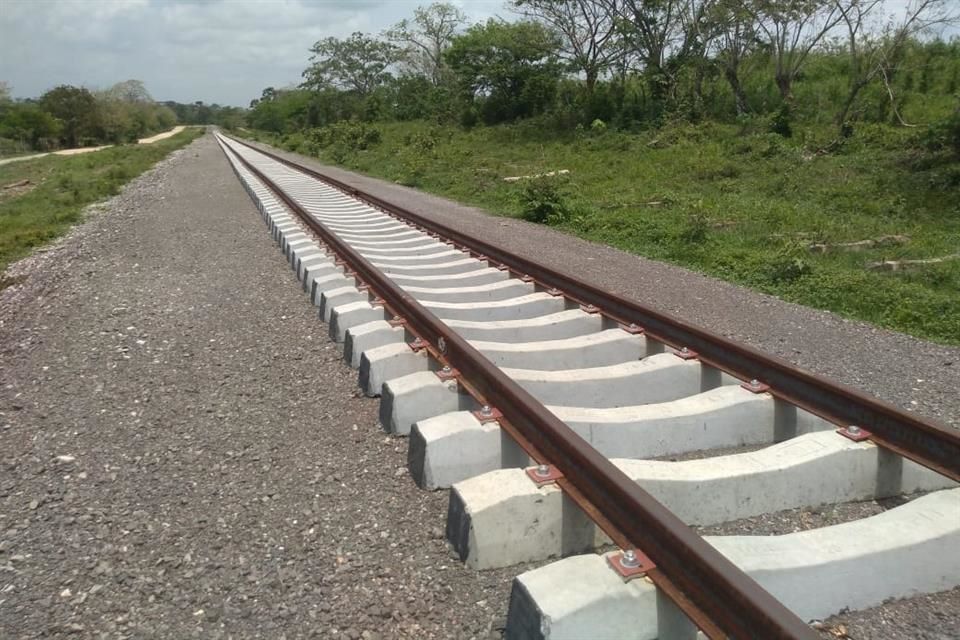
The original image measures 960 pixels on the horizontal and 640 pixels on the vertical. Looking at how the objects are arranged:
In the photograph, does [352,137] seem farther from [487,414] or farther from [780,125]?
[487,414]

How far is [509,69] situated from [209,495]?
118 ft

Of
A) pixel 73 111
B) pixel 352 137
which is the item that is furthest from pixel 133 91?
pixel 352 137

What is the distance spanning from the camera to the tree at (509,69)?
33.8 metres

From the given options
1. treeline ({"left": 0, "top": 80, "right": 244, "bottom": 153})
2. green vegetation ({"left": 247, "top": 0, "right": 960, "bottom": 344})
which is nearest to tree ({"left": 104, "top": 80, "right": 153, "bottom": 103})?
treeline ({"left": 0, "top": 80, "right": 244, "bottom": 153})

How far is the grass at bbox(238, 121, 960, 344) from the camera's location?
6.54 m

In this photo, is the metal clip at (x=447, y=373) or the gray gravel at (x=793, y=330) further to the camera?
the gray gravel at (x=793, y=330)

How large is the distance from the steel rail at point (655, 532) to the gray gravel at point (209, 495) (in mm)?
425

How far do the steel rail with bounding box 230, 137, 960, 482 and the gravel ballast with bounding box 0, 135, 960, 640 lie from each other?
0.61 m

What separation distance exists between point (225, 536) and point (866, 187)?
41.3ft

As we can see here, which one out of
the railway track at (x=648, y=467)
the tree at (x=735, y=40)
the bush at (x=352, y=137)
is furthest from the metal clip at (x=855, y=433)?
the bush at (x=352, y=137)

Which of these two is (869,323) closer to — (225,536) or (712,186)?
(225,536)

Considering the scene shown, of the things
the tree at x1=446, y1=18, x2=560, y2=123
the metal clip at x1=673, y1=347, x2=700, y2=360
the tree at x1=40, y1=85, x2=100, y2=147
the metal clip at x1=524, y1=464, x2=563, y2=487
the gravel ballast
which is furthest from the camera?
the tree at x1=40, y1=85, x2=100, y2=147

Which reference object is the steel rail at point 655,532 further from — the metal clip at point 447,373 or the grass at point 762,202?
the grass at point 762,202

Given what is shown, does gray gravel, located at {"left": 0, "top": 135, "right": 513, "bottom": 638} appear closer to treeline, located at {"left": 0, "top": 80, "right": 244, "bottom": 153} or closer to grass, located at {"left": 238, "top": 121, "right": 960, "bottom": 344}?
grass, located at {"left": 238, "top": 121, "right": 960, "bottom": 344}
